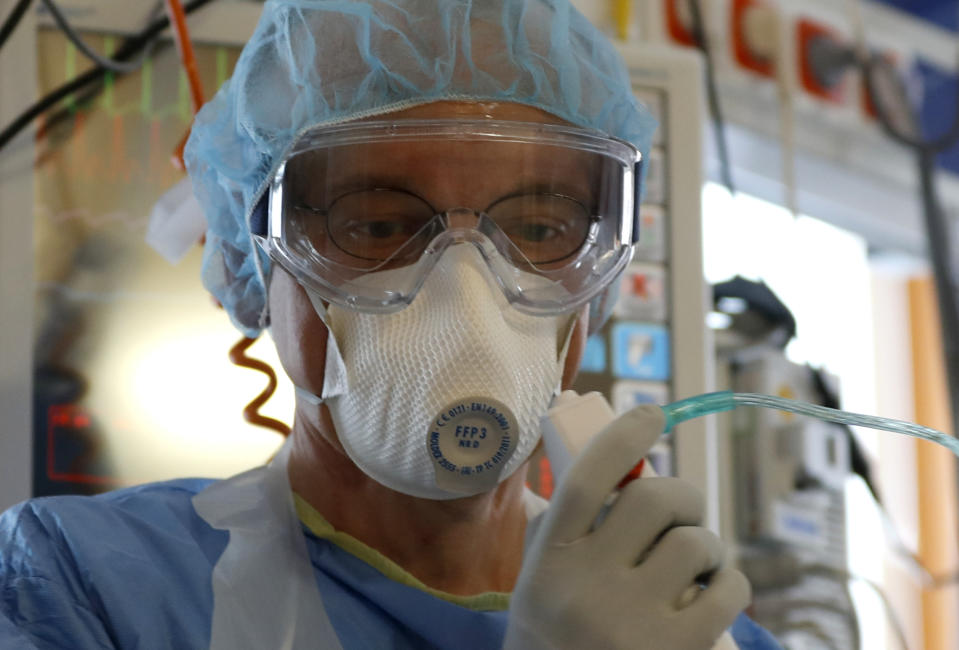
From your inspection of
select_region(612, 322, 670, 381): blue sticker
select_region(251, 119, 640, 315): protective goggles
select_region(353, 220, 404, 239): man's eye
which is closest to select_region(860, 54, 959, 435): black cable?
select_region(612, 322, 670, 381): blue sticker

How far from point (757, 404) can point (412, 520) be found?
407 millimetres

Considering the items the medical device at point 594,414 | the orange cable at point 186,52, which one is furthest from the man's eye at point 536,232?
the orange cable at point 186,52

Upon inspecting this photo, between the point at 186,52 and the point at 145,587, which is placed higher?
the point at 186,52

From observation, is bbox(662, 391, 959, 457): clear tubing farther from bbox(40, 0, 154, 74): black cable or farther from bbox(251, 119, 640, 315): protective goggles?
bbox(40, 0, 154, 74): black cable

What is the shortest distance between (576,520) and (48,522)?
0.52m

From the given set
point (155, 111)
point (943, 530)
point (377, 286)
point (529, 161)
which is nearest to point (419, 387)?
point (377, 286)

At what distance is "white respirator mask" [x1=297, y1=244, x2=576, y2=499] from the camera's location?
914 mm

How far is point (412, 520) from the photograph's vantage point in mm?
1084

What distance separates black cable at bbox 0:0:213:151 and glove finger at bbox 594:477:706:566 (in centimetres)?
104

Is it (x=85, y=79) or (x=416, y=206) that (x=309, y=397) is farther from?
(x=85, y=79)

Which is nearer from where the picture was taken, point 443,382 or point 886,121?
point 443,382

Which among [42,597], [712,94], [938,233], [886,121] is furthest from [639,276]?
[938,233]

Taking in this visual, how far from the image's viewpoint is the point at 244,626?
96 centimetres

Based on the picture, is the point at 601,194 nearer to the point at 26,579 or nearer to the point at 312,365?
the point at 312,365
